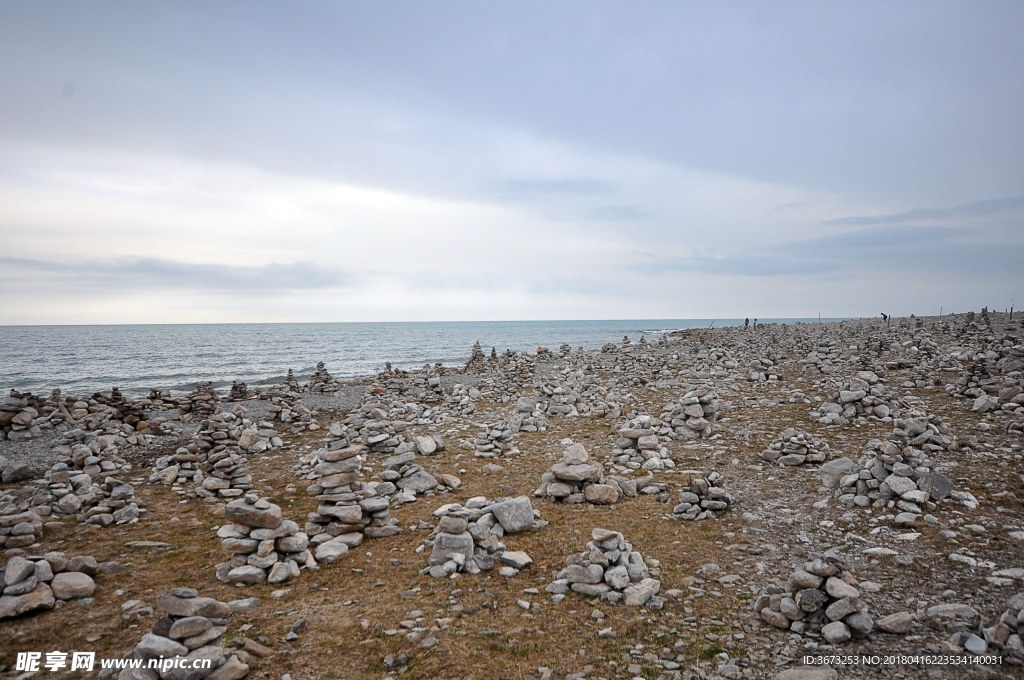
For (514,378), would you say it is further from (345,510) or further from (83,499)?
(83,499)

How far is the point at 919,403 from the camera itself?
661 inches

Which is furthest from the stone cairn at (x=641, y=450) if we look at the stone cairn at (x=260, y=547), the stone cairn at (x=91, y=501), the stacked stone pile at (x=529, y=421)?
the stone cairn at (x=91, y=501)

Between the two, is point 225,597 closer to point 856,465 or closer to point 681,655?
point 681,655

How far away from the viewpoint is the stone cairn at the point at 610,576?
7.04m

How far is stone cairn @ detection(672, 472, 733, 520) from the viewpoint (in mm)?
10031

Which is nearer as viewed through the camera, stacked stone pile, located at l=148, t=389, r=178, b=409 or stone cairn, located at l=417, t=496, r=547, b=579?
stone cairn, located at l=417, t=496, r=547, b=579

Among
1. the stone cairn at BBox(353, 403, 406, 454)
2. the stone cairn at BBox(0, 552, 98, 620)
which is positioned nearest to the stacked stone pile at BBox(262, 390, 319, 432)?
the stone cairn at BBox(353, 403, 406, 454)

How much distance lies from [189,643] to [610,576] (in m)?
5.71

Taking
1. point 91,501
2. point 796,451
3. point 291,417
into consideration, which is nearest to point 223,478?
point 91,501

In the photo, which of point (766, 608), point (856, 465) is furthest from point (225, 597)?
point (856, 465)

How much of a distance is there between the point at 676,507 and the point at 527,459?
18.2 ft

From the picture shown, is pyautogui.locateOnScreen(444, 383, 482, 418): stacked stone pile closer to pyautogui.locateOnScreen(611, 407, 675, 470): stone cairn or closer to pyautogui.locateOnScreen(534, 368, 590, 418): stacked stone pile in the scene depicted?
pyautogui.locateOnScreen(534, 368, 590, 418): stacked stone pile

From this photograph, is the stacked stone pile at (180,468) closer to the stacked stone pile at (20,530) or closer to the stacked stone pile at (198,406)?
the stacked stone pile at (20,530)

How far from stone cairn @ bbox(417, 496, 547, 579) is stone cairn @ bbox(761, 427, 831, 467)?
22.4 feet
